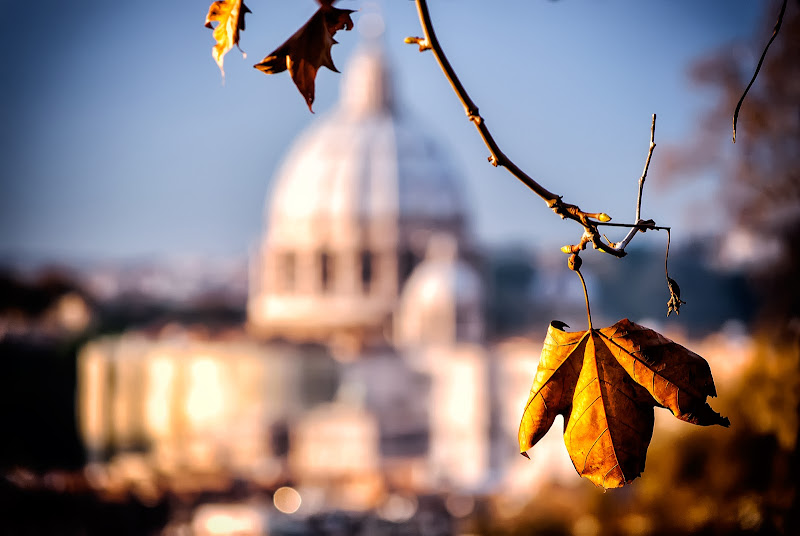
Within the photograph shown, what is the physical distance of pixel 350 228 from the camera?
2809 cm

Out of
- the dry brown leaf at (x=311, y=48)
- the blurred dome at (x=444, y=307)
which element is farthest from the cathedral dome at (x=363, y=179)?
the dry brown leaf at (x=311, y=48)

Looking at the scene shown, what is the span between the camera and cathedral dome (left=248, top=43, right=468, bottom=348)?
1096 inches

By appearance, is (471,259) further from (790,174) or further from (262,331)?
(790,174)

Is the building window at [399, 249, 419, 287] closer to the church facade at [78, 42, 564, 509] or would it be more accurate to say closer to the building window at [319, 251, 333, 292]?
the church facade at [78, 42, 564, 509]

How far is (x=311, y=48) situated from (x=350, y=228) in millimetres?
26918

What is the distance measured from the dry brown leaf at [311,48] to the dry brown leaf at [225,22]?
2.1 inches

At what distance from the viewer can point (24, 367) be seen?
16062 millimetres

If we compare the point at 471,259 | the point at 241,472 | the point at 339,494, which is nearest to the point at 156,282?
the point at 471,259

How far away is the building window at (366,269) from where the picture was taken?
2805cm

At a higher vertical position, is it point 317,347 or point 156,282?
point 156,282

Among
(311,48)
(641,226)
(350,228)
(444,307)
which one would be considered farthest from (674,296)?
(350,228)

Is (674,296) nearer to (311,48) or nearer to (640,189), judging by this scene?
(640,189)

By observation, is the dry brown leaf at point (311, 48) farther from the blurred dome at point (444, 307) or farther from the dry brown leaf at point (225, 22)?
the blurred dome at point (444, 307)

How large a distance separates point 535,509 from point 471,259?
19.2 meters
